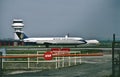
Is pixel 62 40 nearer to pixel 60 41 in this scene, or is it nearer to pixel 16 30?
pixel 60 41

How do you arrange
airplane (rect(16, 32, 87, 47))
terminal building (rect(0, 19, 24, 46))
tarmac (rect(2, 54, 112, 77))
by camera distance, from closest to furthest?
tarmac (rect(2, 54, 112, 77)) < airplane (rect(16, 32, 87, 47)) < terminal building (rect(0, 19, 24, 46))

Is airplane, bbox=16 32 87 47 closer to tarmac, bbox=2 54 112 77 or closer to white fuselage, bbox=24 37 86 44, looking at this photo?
white fuselage, bbox=24 37 86 44

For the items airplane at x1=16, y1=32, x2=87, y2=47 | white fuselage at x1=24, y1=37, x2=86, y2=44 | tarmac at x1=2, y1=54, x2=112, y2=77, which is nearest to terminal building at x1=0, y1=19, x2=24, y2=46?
airplane at x1=16, y1=32, x2=87, y2=47

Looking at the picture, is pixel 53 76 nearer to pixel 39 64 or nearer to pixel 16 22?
pixel 39 64

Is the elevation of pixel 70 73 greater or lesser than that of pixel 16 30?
lesser

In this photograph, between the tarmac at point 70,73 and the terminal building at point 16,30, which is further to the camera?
the terminal building at point 16,30

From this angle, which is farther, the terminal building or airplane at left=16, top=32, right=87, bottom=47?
the terminal building

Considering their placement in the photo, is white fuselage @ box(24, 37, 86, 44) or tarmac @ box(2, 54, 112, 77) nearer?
tarmac @ box(2, 54, 112, 77)

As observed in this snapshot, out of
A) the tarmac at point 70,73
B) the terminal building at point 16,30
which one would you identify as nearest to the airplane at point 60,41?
the terminal building at point 16,30

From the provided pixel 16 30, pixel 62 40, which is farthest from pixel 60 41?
pixel 16 30

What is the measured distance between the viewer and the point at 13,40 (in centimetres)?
12938

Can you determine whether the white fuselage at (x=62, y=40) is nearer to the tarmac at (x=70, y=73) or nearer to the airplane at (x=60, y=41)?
the airplane at (x=60, y=41)

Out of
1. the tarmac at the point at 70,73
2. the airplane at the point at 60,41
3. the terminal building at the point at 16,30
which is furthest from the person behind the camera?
the terminal building at the point at 16,30

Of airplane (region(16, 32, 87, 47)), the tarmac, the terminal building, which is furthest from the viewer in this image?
the terminal building
